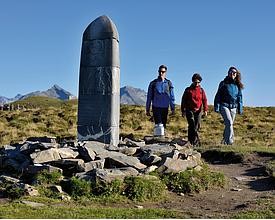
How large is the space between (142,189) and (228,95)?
6.67m

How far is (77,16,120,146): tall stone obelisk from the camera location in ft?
46.9

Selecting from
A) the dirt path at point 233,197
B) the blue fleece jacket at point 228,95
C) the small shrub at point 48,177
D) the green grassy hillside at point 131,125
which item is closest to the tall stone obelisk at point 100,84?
the blue fleece jacket at point 228,95

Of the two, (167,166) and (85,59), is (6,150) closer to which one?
(85,59)

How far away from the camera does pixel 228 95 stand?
15.2m

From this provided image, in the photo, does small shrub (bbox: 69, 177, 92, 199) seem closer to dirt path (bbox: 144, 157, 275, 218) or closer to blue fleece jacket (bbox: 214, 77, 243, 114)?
dirt path (bbox: 144, 157, 275, 218)

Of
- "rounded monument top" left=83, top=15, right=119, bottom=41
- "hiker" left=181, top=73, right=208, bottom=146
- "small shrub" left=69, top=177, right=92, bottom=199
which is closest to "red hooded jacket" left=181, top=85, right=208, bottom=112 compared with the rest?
"hiker" left=181, top=73, right=208, bottom=146

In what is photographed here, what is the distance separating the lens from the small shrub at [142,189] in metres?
9.34

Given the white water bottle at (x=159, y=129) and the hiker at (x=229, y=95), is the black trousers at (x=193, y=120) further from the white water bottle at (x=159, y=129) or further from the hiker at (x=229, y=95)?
the white water bottle at (x=159, y=129)

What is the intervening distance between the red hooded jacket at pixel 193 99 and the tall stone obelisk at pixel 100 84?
2132 mm

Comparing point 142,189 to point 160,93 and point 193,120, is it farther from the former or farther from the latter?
point 160,93

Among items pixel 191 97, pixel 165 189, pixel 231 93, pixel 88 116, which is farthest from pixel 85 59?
pixel 165 189

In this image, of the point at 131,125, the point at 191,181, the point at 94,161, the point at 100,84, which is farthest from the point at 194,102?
the point at 131,125

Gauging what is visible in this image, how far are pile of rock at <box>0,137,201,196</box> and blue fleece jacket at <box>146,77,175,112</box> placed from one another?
10.7 ft

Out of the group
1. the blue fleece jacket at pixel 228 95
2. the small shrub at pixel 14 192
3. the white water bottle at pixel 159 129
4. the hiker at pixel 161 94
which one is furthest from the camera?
the white water bottle at pixel 159 129
